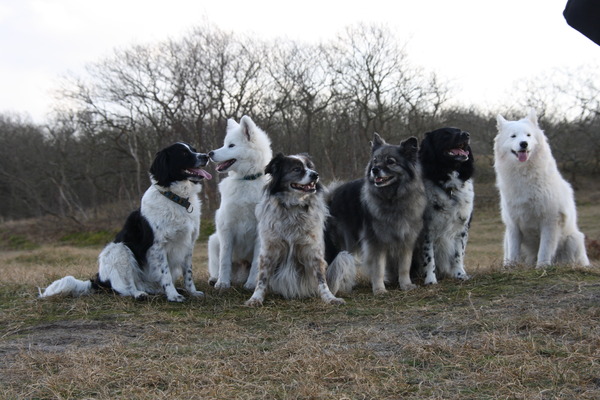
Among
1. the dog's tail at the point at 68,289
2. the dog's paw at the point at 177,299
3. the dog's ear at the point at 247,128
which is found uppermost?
the dog's ear at the point at 247,128

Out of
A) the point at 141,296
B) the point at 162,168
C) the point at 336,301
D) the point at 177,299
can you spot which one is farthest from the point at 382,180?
the point at 141,296

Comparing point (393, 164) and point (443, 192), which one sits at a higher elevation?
point (393, 164)

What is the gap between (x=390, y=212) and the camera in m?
5.94

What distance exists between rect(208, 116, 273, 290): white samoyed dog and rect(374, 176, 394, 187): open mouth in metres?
1.35

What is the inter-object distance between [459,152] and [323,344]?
3.15 metres

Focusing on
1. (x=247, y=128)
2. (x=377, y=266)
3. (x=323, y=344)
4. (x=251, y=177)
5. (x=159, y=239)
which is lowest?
(x=323, y=344)

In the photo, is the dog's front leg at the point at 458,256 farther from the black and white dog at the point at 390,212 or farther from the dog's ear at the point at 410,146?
the dog's ear at the point at 410,146

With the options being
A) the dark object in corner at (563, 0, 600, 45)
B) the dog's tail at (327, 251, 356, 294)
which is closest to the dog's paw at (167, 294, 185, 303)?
the dog's tail at (327, 251, 356, 294)

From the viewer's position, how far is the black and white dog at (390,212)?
592cm

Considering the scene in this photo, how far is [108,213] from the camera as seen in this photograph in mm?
26562

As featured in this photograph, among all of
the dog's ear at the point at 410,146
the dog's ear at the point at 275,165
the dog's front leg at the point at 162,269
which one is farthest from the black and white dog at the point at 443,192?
the dog's front leg at the point at 162,269

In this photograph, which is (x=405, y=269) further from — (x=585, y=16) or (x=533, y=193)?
(x=585, y=16)

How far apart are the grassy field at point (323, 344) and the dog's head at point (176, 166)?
1.32 meters

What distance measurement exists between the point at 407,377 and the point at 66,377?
197cm
